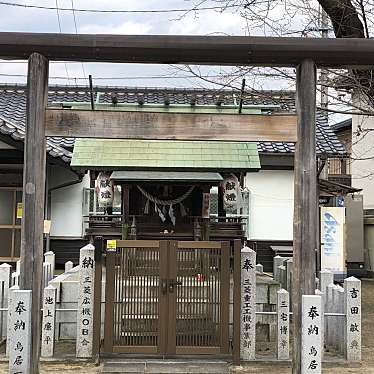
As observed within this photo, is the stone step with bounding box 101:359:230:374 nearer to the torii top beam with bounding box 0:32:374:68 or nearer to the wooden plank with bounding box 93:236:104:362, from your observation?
the wooden plank with bounding box 93:236:104:362

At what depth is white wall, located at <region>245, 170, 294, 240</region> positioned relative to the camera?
59.6 feet

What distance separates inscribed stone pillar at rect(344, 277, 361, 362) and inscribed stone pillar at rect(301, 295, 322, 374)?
2.63m

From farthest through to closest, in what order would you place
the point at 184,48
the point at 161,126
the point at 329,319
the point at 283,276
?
the point at 283,276 < the point at 329,319 < the point at 161,126 < the point at 184,48

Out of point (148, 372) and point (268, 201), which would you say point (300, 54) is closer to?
point (148, 372)

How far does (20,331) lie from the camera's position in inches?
234

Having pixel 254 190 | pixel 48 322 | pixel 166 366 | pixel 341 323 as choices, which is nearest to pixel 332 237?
pixel 254 190

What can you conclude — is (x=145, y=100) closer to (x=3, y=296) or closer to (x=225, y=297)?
(x=3, y=296)

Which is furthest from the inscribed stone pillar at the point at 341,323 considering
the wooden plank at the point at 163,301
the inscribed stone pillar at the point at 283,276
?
the wooden plank at the point at 163,301

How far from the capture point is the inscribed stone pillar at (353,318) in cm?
845

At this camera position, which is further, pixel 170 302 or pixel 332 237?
pixel 332 237

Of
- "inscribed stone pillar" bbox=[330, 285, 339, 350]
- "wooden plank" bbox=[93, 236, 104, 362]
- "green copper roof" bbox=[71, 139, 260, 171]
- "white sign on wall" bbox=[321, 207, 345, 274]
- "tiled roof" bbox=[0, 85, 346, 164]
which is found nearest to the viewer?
"wooden plank" bbox=[93, 236, 104, 362]

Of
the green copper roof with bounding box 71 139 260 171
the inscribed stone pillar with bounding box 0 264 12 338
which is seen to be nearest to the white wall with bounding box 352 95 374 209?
the green copper roof with bounding box 71 139 260 171

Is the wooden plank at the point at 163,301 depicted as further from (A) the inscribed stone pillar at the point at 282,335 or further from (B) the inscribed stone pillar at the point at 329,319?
(B) the inscribed stone pillar at the point at 329,319

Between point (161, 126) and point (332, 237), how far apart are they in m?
10.8
